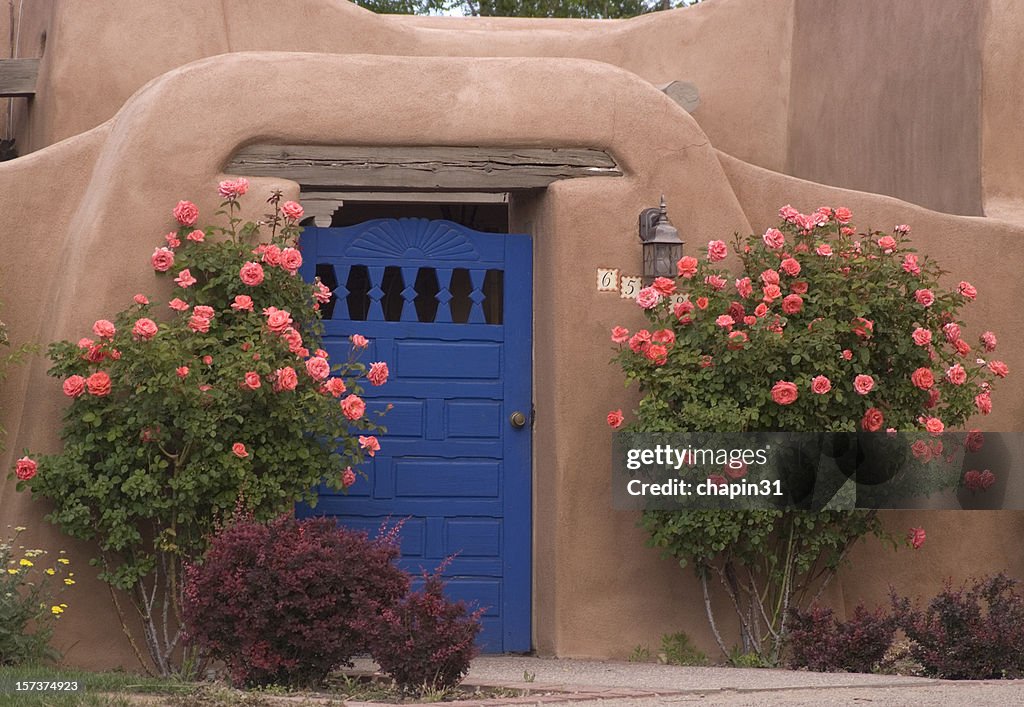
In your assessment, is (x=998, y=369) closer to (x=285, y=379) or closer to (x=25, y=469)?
(x=285, y=379)

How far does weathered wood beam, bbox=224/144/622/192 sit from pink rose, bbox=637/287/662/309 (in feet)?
2.44

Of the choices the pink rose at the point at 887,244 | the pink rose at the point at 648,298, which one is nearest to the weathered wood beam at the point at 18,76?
the pink rose at the point at 648,298

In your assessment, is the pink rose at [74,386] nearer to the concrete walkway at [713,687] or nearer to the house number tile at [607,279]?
the concrete walkway at [713,687]

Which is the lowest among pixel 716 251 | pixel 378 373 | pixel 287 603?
pixel 287 603

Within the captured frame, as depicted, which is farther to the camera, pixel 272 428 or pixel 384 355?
pixel 384 355

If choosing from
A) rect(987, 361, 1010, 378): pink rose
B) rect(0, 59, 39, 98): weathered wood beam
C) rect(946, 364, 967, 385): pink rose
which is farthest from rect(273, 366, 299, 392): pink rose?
rect(0, 59, 39, 98): weathered wood beam

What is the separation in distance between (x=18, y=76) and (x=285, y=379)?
4998 millimetres

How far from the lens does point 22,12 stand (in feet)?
38.3

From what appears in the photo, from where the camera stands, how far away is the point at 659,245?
778 centimetres

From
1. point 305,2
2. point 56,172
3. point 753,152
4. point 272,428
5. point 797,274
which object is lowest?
point 272,428

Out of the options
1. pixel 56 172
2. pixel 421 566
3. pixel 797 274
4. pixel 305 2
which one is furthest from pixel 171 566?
pixel 305 2

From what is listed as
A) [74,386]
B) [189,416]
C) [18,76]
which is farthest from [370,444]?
[18,76]

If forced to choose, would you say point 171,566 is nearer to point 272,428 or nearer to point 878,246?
point 272,428

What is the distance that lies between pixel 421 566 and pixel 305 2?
4.61 meters
